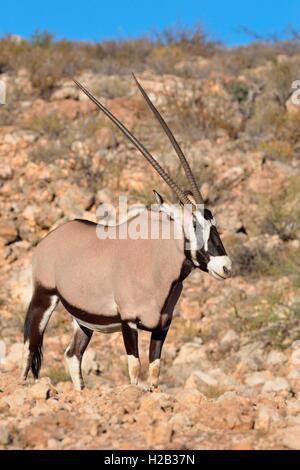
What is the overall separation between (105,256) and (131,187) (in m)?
6.65

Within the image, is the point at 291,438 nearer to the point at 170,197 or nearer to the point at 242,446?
the point at 242,446

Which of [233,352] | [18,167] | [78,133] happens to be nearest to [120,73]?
[78,133]

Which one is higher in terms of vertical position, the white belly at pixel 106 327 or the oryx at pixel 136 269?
the oryx at pixel 136 269

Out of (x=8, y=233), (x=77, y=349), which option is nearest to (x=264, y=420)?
(x=77, y=349)

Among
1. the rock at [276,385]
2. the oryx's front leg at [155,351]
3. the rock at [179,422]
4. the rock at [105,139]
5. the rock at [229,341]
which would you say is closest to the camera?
the rock at [179,422]

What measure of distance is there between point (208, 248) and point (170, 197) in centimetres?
645

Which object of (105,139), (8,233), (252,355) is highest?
(105,139)

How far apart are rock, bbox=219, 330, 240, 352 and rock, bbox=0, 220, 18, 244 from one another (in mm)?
3943

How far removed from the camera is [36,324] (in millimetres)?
6562

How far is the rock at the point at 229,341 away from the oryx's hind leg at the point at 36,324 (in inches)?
130

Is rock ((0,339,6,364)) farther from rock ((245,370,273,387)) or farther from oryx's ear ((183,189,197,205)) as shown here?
oryx's ear ((183,189,197,205))

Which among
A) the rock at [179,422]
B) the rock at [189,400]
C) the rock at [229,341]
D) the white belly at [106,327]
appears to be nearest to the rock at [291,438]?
the rock at [179,422]

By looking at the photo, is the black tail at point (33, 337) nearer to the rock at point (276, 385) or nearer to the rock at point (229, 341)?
the rock at point (276, 385)

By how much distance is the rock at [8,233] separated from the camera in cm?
1182
